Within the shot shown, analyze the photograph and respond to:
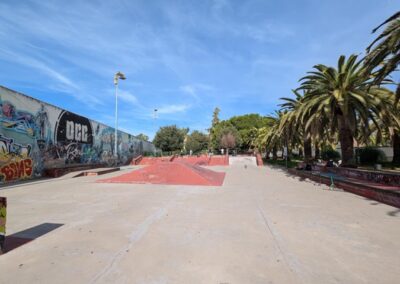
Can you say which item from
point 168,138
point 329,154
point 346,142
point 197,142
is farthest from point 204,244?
point 197,142

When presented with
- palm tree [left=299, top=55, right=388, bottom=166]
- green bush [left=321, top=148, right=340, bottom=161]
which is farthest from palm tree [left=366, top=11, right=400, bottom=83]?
green bush [left=321, top=148, right=340, bottom=161]

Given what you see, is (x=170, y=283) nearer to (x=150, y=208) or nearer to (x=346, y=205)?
(x=150, y=208)

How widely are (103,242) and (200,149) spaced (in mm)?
76243

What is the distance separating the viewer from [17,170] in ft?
59.6

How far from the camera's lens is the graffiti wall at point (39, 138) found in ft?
57.3

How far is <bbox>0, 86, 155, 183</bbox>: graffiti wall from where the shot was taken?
17453mm

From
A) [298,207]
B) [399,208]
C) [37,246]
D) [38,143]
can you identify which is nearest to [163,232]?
[37,246]

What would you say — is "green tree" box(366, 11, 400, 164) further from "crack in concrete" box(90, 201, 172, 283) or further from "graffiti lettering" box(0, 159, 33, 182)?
"graffiti lettering" box(0, 159, 33, 182)

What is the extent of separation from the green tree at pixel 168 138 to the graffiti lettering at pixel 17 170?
4522cm

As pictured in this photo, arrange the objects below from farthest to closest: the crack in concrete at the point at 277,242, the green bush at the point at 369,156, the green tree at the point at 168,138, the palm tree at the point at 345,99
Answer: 1. the green tree at the point at 168,138
2. the green bush at the point at 369,156
3. the palm tree at the point at 345,99
4. the crack in concrete at the point at 277,242

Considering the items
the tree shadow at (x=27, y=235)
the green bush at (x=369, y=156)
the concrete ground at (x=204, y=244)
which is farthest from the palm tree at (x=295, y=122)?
the tree shadow at (x=27, y=235)

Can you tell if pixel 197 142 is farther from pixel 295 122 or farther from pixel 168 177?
pixel 168 177

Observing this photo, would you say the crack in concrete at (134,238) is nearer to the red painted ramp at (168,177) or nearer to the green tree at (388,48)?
the red painted ramp at (168,177)

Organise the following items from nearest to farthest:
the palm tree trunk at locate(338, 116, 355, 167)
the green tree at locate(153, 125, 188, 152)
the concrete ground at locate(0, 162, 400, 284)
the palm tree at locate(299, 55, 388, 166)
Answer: the concrete ground at locate(0, 162, 400, 284), the palm tree at locate(299, 55, 388, 166), the palm tree trunk at locate(338, 116, 355, 167), the green tree at locate(153, 125, 188, 152)
